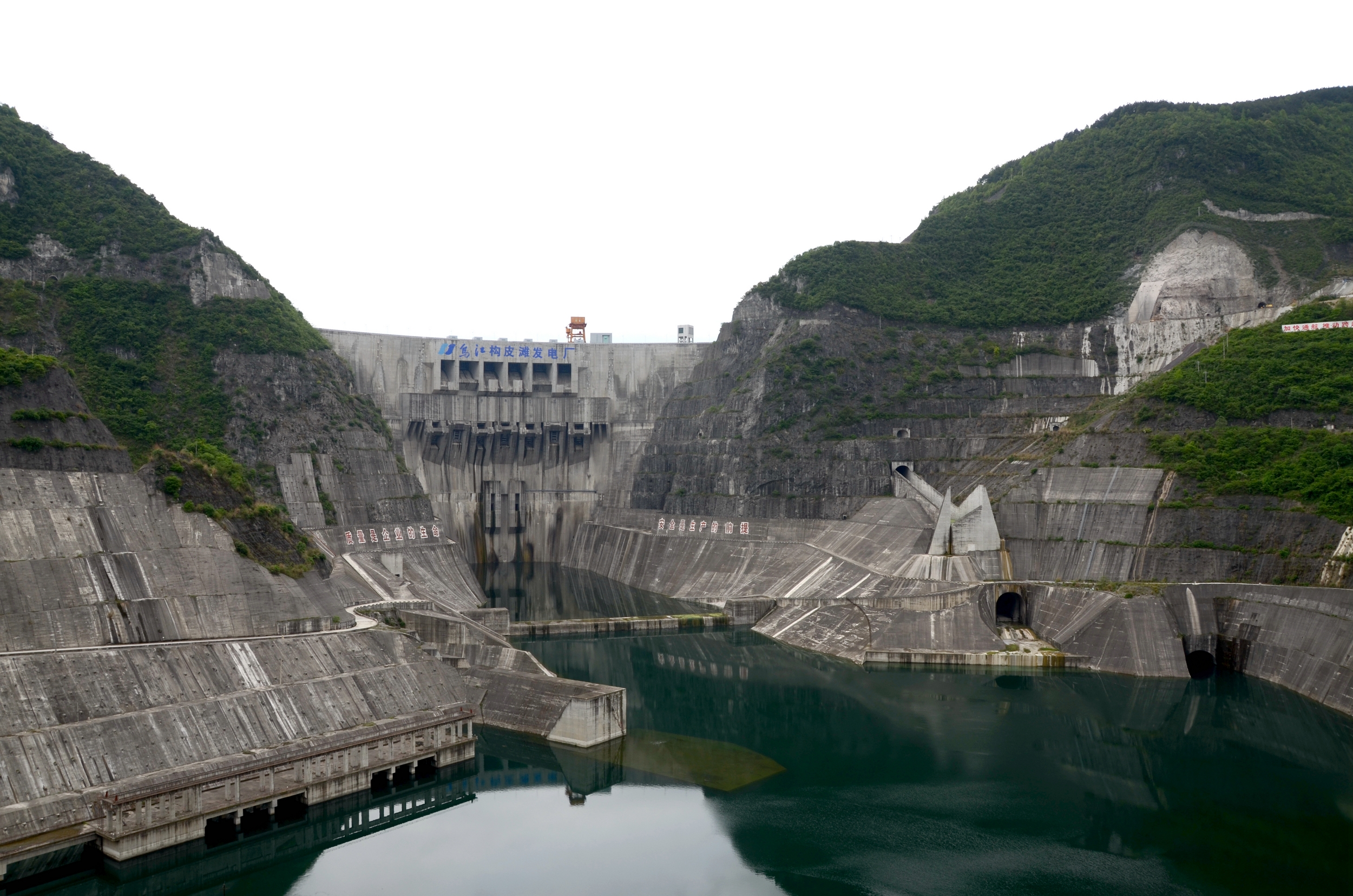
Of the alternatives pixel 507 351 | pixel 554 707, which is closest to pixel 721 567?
pixel 507 351

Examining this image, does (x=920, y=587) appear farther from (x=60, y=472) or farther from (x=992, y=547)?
(x=60, y=472)

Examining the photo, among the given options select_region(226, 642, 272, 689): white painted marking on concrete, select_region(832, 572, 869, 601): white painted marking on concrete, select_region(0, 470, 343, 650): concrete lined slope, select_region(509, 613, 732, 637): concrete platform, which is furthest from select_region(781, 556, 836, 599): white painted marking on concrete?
select_region(226, 642, 272, 689): white painted marking on concrete

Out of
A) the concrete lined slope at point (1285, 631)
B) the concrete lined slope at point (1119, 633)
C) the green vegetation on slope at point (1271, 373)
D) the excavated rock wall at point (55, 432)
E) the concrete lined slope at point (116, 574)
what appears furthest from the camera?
the green vegetation on slope at point (1271, 373)

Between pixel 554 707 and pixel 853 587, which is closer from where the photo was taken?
pixel 554 707

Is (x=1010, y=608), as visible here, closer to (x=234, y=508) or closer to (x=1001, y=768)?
(x=1001, y=768)

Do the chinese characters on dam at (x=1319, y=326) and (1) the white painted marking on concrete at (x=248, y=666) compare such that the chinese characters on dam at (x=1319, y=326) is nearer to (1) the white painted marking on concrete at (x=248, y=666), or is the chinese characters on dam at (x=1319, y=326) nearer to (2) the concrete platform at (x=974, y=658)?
(2) the concrete platform at (x=974, y=658)

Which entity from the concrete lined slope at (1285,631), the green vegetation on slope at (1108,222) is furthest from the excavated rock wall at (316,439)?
the concrete lined slope at (1285,631)

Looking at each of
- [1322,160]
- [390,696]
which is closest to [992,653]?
[390,696]
